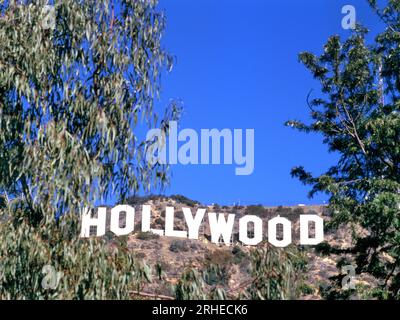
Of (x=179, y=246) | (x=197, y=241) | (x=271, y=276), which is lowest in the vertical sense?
(x=271, y=276)

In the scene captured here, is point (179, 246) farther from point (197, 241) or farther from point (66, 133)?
point (66, 133)

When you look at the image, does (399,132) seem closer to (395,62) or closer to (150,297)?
(395,62)

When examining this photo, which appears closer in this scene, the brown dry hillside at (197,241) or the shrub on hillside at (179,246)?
the brown dry hillside at (197,241)

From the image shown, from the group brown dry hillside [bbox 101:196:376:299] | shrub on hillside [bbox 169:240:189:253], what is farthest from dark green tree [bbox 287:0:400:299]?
shrub on hillside [bbox 169:240:189:253]

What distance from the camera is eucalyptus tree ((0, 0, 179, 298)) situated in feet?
26.7

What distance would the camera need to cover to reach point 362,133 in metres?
17.8

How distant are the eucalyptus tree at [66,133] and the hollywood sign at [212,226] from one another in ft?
1.41

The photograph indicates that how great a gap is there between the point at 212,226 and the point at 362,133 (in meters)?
11.3

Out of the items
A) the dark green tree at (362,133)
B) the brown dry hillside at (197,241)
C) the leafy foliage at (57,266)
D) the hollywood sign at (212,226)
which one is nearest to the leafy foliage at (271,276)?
the hollywood sign at (212,226)

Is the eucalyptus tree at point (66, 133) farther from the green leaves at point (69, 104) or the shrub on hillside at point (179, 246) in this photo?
the shrub on hillside at point (179, 246)

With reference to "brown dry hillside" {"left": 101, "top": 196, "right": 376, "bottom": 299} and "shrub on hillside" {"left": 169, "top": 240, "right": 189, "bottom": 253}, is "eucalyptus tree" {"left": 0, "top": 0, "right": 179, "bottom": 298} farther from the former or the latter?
"shrub on hillside" {"left": 169, "top": 240, "right": 189, "bottom": 253}

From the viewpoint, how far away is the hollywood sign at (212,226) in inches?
370

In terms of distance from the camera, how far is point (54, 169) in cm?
840

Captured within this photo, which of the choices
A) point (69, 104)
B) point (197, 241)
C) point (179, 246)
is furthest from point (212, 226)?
point (69, 104)
